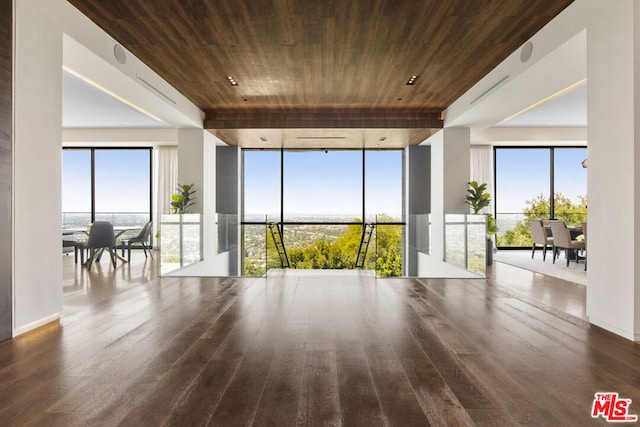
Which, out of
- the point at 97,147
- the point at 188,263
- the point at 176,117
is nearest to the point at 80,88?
the point at 176,117

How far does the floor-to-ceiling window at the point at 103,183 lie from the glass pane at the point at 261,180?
2979 millimetres

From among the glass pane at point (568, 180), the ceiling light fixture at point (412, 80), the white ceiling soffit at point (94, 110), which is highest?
the white ceiling soffit at point (94, 110)

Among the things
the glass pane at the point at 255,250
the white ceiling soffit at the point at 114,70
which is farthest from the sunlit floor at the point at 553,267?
the white ceiling soffit at the point at 114,70

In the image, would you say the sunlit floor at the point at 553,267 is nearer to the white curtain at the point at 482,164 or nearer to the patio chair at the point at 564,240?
the patio chair at the point at 564,240

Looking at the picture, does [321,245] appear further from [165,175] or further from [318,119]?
[165,175]

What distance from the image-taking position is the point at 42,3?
140 inches

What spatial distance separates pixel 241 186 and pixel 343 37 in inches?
267

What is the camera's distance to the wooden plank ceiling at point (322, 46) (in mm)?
4094

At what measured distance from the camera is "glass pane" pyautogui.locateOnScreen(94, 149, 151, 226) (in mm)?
11555

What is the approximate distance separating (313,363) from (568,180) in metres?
11.4

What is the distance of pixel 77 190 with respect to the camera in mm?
11555

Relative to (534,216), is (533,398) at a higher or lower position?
lower

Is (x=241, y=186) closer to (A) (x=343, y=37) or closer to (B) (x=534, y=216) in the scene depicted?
(A) (x=343, y=37)

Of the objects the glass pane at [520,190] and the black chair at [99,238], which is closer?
the black chair at [99,238]
